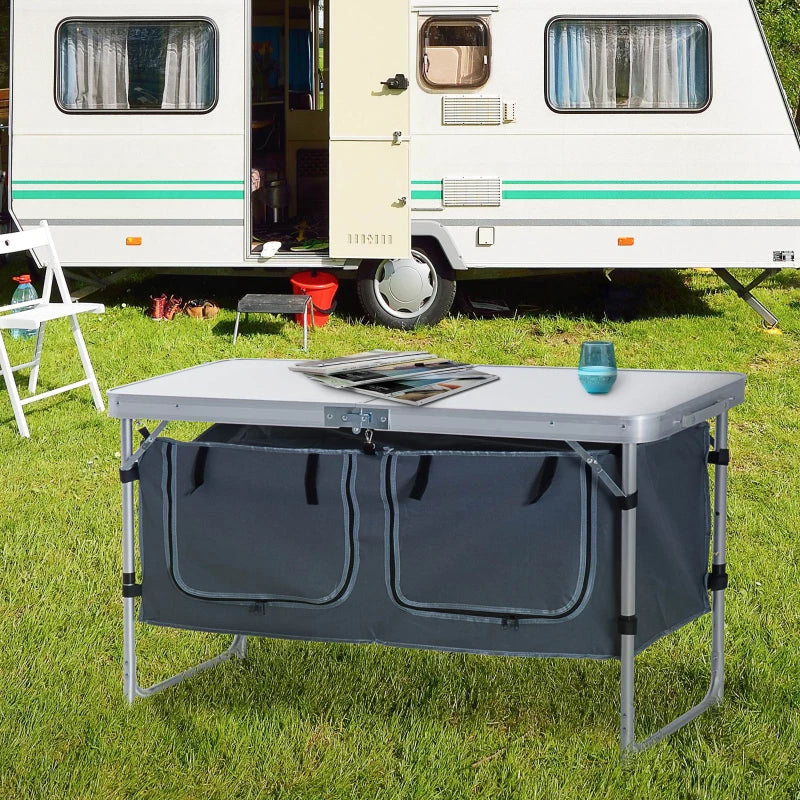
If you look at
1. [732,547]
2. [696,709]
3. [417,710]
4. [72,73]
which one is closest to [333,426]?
[417,710]

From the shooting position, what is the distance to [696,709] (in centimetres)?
313

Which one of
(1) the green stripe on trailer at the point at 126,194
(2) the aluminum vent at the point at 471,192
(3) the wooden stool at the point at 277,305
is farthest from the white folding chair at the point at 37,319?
(2) the aluminum vent at the point at 471,192

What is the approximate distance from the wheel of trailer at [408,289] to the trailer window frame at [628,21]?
1279 millimetres

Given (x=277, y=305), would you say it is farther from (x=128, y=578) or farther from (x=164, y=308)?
(x=128, y=578)

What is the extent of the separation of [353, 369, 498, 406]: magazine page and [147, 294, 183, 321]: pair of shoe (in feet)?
18.9

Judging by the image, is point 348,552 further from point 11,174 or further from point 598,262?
point 11,174

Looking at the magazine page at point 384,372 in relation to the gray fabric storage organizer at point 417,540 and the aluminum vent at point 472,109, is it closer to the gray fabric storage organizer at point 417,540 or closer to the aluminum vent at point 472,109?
the gray fabric storage organizer at point 417,540

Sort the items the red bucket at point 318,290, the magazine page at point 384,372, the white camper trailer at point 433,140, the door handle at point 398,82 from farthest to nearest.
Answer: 1. the red bucket at point 318,290
2. the white camper trailer at point 433,140
3. the door handle at point 398,82
4. the magazine page at point 384,372

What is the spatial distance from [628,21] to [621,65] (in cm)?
28

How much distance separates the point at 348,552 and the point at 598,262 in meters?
5.53

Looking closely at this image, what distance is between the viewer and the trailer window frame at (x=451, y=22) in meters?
8.04

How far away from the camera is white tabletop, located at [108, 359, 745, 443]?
8.81 feet

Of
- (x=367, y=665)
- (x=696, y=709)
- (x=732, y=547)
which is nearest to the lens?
(x=696, y=709)

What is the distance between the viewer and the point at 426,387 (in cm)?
297
